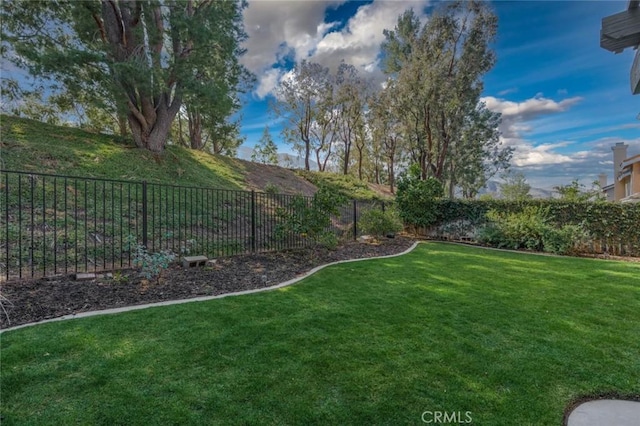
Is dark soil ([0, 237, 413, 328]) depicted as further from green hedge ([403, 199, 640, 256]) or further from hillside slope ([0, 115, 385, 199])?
green hedge ([403, 199, 640, 256])

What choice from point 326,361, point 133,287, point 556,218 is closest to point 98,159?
point 133,287

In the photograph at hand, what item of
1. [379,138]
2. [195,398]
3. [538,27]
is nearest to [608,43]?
[195,398]

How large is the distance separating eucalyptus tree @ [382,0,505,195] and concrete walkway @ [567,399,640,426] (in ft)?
43.5

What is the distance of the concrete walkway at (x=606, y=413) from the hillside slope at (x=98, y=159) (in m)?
9.72

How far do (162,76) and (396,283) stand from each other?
344 inches

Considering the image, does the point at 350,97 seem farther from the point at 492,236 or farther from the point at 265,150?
the point at 492,236

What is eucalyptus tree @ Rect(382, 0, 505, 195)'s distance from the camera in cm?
1278

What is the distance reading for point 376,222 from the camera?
9289 millimetres

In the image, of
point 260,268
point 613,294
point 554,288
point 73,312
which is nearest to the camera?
point 73,312

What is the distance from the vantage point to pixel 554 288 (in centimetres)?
457

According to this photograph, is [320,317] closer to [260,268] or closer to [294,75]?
[260,268]

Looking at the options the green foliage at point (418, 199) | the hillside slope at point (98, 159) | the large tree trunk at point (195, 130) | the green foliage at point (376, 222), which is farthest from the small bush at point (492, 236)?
the large tree trunk at point (195, 130)

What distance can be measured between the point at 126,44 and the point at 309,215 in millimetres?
8502

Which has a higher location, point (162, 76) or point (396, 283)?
A: point (162, 76)
